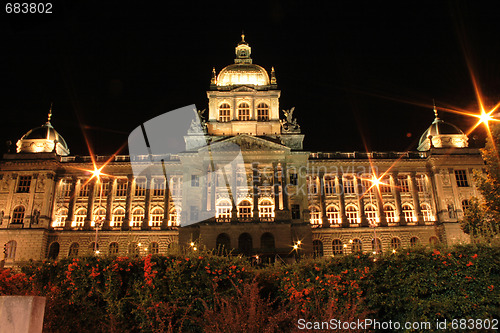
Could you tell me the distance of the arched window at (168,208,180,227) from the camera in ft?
204

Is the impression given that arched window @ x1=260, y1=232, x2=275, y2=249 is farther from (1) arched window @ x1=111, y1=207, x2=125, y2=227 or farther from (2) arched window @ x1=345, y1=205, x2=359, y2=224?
(1) arched window @ x1=111, y1=207, x2=125, y2=227

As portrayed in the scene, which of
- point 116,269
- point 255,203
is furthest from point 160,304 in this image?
point 255,203

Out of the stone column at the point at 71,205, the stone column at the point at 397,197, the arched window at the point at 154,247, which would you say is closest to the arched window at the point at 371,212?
the stone column at the point at 397,197

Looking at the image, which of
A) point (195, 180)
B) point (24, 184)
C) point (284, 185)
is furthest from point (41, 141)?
point (284, 185)

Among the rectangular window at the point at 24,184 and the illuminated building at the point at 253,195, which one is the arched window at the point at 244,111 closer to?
the illuminated building at the point at 253,195

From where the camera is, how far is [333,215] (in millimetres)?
63219

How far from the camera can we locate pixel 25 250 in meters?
59.0

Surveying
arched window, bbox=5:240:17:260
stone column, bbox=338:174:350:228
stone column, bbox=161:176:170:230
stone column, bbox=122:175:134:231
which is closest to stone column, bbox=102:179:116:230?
stone column, bbox=122:175:134:231

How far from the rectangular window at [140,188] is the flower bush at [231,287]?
44990 mm

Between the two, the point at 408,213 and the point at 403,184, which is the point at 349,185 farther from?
the point at 408,213

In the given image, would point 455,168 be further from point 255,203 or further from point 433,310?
point 433,310

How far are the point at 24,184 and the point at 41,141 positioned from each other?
26.0ft

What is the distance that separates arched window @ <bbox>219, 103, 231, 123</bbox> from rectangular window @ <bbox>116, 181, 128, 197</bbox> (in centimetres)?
1904

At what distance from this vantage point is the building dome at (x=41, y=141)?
219 feet
